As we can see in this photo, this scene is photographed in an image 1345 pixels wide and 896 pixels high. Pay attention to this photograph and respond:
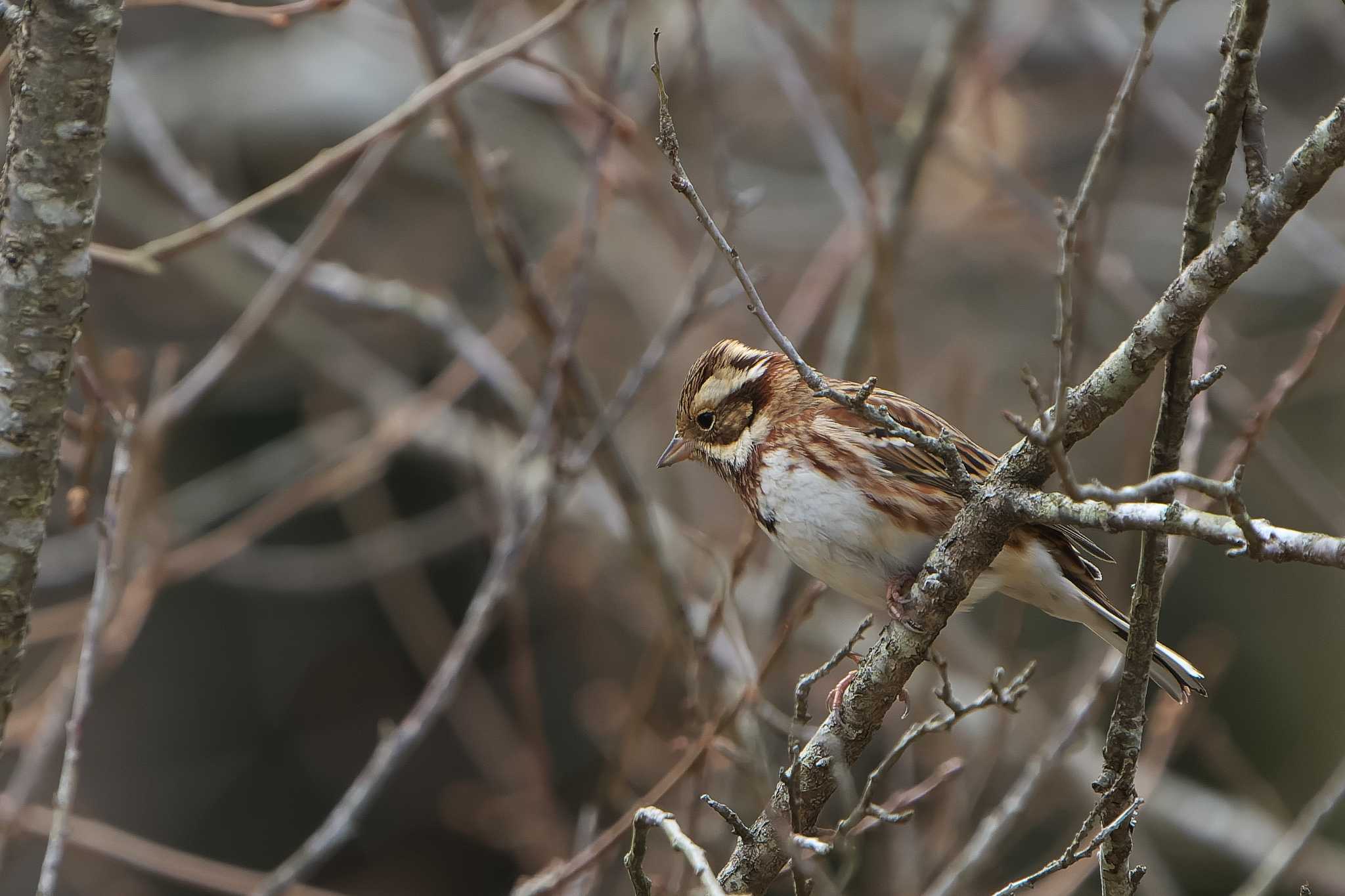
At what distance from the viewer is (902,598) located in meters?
2.64

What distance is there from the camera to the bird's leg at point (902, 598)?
88.7 inches

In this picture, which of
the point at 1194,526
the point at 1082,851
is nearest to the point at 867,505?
Result: the point at 1082,851

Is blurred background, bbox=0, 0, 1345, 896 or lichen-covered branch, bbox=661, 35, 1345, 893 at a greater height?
blurred background, bbox=0, 0, 1345, 896

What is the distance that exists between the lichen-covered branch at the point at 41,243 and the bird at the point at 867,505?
1.46 metres

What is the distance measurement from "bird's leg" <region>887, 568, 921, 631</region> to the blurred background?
2247 millimetres

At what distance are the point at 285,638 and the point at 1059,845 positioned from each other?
4.86 meters

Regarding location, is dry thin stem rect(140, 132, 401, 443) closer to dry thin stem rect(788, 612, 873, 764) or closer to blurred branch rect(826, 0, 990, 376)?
blurred branch rect(826, 0, 990, 376)

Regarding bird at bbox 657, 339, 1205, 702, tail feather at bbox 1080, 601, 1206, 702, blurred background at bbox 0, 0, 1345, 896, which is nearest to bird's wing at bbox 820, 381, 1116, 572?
bird at bbox 657, 339, 1205, 702

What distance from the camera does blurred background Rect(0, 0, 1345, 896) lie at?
5.95m

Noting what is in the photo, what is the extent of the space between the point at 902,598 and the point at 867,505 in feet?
1.29

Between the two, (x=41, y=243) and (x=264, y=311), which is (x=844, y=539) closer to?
(x=41, y=243)

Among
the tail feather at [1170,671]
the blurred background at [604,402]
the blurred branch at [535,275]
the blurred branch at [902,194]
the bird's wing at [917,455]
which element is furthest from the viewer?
the blurred background at [604,402]

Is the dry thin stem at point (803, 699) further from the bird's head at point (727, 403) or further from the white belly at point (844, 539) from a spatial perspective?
the bird's head at point (727, 403)

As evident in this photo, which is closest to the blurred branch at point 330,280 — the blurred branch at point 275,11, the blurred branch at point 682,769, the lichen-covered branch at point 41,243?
the blurred branch at point 275,11
